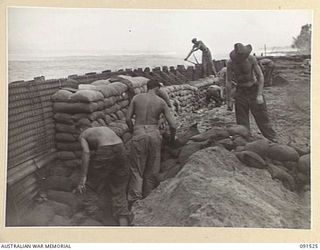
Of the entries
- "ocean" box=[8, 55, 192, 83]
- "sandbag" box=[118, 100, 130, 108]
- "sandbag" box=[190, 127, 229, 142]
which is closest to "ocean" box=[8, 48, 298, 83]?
"ocean" box=[8, 55, 192, 83]

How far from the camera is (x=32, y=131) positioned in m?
1.54

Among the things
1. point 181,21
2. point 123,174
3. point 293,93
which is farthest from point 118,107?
point 293,93

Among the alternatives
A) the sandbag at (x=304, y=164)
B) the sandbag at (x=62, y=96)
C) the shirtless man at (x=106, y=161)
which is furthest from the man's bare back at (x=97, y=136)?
the sandbag at (x=304, y=164)

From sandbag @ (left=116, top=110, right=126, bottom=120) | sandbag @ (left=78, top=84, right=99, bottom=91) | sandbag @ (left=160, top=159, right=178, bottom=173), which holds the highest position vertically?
sandbag @ (left=78, top=84, right=99, bottom=91)

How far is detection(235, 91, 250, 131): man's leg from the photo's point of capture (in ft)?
5.25

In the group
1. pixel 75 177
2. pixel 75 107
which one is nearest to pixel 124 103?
pixel 75 107

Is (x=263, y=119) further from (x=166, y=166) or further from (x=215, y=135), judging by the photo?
(x=166, y=166)

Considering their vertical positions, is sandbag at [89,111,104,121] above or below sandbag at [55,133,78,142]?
above

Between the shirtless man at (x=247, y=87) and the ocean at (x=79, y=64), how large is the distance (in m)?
0.04

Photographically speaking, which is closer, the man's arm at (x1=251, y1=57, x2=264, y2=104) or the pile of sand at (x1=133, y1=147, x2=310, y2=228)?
the pile of sand at (x1=133, y1=147, x2=310, y2=228)

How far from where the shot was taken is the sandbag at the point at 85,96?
1.54 metres

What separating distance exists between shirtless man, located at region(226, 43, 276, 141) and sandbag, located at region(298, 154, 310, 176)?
10 cm

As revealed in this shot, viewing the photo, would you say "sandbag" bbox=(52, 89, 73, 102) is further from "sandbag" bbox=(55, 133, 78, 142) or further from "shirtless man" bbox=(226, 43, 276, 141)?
"shirtless man" bbox=(226, 43, 276, 141)

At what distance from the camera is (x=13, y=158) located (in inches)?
59.9
